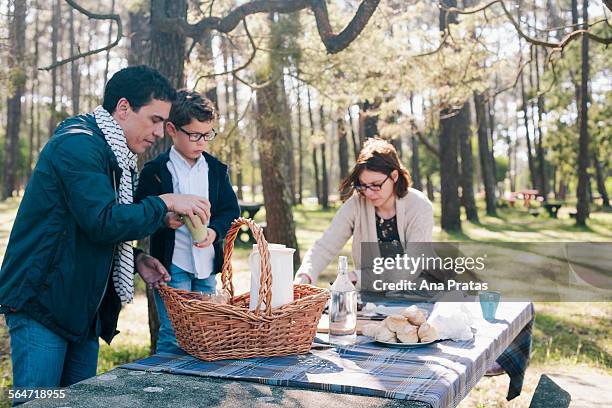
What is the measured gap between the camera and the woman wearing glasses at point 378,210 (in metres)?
3.43

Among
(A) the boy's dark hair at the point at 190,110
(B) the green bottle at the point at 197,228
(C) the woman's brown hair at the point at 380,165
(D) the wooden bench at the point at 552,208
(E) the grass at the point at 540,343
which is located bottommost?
(E) the grass at the point at 540,343

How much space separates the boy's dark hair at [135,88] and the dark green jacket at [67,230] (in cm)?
18

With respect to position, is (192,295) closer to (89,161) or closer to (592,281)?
(89,161)

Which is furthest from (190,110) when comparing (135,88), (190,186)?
(135,88)

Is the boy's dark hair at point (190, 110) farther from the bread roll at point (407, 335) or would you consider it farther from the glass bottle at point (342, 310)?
the bread roll at point (407, 335)

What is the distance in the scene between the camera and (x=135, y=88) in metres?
2.23

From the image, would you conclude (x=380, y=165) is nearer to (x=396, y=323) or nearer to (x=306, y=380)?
(x=396, y=323)

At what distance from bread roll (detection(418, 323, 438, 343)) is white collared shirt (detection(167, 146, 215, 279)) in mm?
1001

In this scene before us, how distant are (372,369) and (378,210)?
1.62 m

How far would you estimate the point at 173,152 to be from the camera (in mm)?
2955

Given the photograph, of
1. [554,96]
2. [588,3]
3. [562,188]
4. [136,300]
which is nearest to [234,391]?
[136,300]

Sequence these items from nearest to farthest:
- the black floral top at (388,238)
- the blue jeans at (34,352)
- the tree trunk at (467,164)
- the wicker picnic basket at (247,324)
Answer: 1. the wicker picnic basket at (247,324)
2. the blue jeans at (34,352)
3. the black floral top at (388,238)
4. the tree trunk at (467,164)

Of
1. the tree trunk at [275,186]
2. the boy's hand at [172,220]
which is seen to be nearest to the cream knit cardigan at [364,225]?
the boy's hand at [172,220]

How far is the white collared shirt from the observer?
2.85 meters
